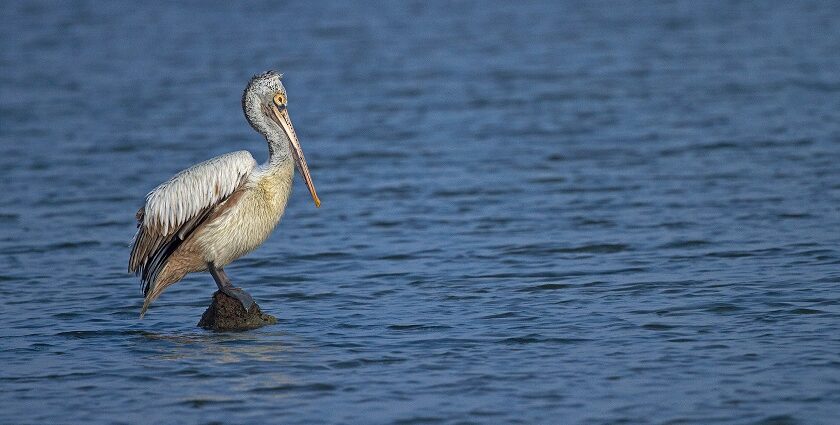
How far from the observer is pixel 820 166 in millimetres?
10883

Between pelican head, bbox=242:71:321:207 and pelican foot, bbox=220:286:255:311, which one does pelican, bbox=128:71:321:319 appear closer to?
pelican foot, bbox=220:286:255:311

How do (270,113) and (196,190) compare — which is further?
(270,113)

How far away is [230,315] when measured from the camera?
7.27 m

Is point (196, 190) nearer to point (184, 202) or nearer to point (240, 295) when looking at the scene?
point (184, 202)

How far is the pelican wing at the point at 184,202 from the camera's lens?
7285mm

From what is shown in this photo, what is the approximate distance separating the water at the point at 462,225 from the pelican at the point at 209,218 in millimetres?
379

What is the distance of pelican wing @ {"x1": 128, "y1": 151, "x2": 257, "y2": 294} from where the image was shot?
7.29 m

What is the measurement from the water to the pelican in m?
0.38

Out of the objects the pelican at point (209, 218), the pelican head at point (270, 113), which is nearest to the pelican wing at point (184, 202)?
the pelican at point (209, 218)

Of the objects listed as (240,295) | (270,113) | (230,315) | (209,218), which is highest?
(270,113)

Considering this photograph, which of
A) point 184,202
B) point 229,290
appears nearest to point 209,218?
point 184,202

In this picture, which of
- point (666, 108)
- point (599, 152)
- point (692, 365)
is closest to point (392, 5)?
point (666, 108)

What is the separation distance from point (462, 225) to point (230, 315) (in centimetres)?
309

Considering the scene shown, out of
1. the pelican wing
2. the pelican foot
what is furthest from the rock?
the pelican wing
